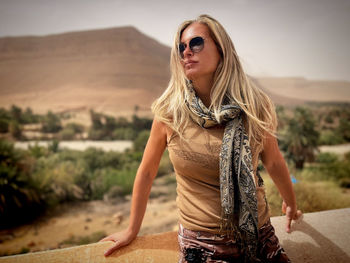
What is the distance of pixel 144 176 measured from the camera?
4.26 feet

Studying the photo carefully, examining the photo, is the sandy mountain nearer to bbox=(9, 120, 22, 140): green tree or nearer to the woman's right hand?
bbox=(9, 120, 22, 140): green tree

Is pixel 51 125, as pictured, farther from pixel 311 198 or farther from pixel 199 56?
pixel 199 56

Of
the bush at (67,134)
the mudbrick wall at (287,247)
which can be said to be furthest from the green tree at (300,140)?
the bush at (67,134)

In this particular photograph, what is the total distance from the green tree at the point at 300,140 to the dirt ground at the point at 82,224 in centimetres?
493

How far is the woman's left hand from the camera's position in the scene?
1.55 m

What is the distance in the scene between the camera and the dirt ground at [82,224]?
551 cm

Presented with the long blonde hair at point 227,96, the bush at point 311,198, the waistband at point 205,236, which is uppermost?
the long blonde hair at point 227,96

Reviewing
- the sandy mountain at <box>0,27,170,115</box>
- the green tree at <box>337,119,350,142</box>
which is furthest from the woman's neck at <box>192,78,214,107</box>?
the sandy mountain at <box>0,27,170,115</box>

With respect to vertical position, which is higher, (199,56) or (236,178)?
(199,56)

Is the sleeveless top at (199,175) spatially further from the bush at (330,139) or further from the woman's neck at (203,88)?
the bush at (330,139)

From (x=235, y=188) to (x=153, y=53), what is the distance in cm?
3400

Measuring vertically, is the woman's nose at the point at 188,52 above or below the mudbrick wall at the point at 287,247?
above

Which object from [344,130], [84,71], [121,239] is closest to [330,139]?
[344,130]

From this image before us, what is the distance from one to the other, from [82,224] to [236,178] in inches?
254
